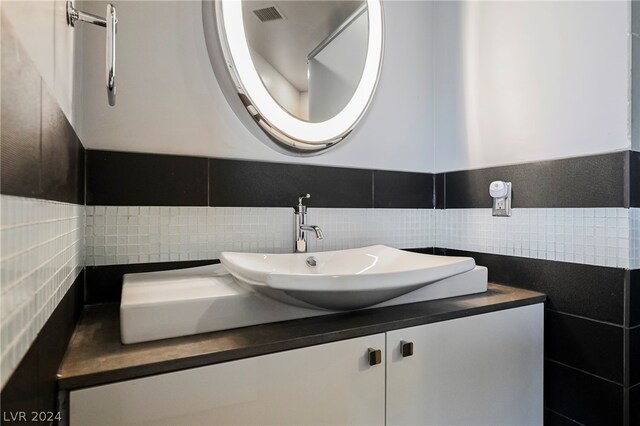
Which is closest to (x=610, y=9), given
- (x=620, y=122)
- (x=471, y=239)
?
(x=620, y=122)

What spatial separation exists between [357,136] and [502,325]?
0.84 m

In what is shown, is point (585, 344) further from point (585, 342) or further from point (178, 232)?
point (178, 232)

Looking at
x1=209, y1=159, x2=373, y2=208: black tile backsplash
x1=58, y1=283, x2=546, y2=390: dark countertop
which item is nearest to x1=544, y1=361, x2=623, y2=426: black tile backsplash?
x1=58, y1=283, x2=546, y2=390: dark countertop

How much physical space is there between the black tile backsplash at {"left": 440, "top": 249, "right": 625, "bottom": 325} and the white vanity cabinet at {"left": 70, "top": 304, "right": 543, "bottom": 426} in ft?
0.27

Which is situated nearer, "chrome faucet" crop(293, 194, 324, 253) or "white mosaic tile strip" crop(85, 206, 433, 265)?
"white mosaic tile strip" crop(85, 206, 433, 265)

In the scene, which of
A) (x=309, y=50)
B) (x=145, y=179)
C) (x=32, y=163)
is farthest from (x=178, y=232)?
(x=309, y=50)

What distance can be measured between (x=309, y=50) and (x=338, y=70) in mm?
139

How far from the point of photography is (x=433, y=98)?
1646 millimetres

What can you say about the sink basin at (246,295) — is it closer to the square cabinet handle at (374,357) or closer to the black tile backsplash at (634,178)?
the square cabinet handle at (374,357)

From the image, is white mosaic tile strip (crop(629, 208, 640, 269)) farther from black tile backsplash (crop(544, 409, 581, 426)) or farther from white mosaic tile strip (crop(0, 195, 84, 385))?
white mosaic tile strip (crop(0, 195, 84, 385))

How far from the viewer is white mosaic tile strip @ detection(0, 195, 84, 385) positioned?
36 cm

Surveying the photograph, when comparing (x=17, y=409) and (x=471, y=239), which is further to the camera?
(x=471, y=239)

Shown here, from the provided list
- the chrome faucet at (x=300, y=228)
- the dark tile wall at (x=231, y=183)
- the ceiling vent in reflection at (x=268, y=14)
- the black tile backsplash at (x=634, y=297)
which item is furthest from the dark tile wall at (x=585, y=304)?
the ceiling vent in reflection at (x=268, y=14)

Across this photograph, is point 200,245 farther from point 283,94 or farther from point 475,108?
point 475,108
